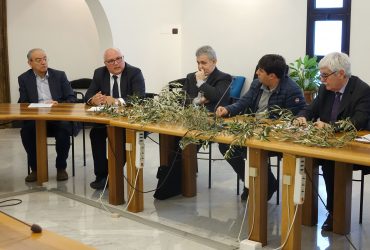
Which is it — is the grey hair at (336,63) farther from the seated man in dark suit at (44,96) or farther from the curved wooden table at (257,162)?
the seated man in dark suit at (44,96)

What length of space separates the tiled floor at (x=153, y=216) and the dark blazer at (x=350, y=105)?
2.54 feet

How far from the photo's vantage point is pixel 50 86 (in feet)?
17.9

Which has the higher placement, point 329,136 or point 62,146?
point 329,136

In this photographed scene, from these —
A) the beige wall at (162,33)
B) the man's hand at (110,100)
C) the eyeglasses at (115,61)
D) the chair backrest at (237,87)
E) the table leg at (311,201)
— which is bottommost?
the table leg at (311,201)

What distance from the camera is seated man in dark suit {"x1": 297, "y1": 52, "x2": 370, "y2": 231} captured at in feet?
12.3

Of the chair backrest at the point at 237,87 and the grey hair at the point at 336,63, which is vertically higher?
the grey hair at the point at 336,63

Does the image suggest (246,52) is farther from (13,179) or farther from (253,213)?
(253,213)

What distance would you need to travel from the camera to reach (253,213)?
3520 millimetres

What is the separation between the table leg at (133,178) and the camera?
419 centimetres

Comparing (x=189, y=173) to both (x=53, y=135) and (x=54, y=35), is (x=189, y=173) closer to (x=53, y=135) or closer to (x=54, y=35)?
(x=53, y=135)

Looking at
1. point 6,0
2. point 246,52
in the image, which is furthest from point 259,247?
point 6,0

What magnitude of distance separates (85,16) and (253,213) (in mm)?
6173

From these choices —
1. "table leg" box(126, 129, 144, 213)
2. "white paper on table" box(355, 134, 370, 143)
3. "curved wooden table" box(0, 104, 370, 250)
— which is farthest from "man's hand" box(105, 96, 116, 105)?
"white paper on table" box(355, 134, 370, 143)

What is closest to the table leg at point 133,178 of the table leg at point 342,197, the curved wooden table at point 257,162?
the curved wooden table at point 257,162
